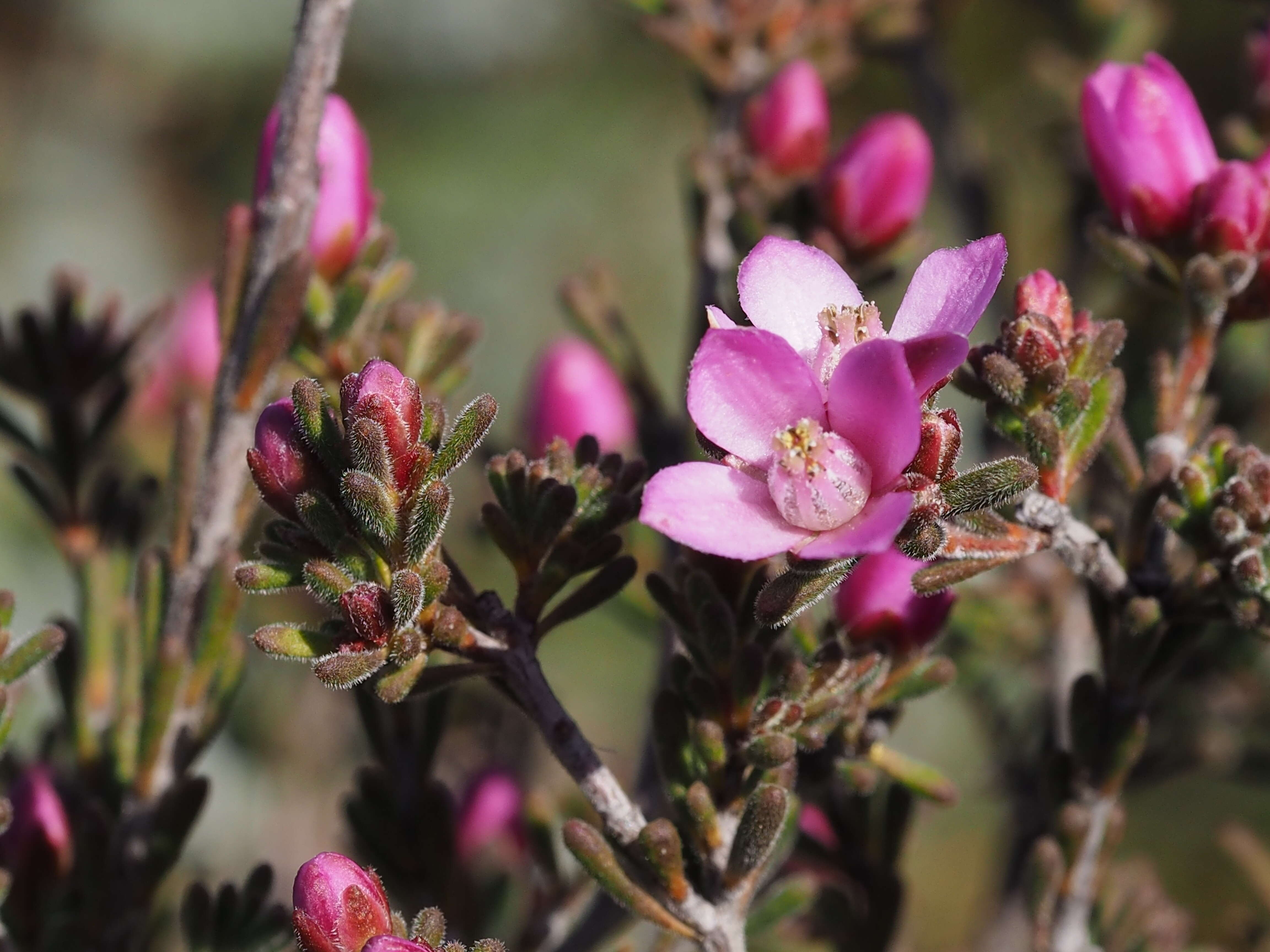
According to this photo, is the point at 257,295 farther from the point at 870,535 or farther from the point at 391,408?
the point at 870,535

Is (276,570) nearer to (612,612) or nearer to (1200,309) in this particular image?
(1200,309)

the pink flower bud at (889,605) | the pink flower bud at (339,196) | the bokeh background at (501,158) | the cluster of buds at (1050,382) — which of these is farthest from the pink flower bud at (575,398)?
the bokeh background at (501,158)

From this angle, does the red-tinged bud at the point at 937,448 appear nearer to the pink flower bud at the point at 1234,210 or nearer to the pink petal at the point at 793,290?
the pink petal at the point at 793,290

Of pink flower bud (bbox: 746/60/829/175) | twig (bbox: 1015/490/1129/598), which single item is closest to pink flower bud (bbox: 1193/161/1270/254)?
twig (bbox: 1015/490/1129/598)

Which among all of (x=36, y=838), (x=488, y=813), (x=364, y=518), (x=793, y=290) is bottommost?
(x=488, y=813)

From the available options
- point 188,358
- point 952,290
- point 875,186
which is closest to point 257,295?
point 952,290
